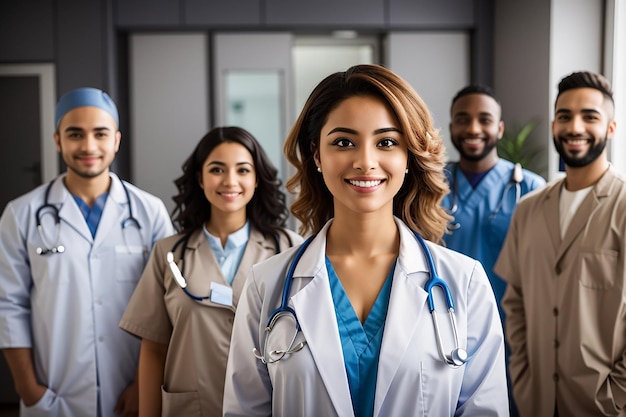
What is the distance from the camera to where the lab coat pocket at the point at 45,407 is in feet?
7.66

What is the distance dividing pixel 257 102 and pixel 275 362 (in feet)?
11.3

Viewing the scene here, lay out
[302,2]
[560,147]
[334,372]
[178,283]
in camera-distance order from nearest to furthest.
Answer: [334,372]
[178,283]
[560,147]
[302,2]

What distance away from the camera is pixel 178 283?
201 centimetres

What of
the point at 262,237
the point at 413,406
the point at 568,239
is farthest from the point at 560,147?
the point at 413,406

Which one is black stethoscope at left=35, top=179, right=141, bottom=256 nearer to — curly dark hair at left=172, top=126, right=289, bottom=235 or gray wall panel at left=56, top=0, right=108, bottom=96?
curly dark hair at left=172, top=126, right=289, bottom=235

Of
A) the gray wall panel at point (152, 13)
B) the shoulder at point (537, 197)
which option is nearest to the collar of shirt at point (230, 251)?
the shoulder at point (537, 197)

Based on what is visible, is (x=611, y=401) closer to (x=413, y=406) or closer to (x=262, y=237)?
(x=413, y=406)

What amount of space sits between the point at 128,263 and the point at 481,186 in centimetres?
160

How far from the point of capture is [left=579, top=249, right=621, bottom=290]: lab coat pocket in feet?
7.10

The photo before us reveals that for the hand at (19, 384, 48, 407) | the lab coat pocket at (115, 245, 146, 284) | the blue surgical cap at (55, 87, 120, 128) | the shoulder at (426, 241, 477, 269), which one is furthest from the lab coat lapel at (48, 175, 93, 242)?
the shoulder at (426, 241, 477, 269)

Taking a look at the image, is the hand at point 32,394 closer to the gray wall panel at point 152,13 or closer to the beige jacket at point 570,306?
the beige jacket at point 570,306

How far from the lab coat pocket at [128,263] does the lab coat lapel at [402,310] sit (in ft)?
4.21

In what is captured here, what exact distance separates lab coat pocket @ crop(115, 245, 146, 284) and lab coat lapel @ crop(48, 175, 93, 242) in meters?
0.13

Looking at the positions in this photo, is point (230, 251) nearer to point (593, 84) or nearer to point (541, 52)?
point (593, 84)
